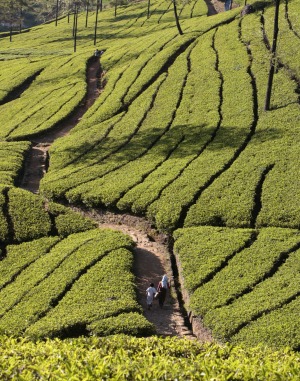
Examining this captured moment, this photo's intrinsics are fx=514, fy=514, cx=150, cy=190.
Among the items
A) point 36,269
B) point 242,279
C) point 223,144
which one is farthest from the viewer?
point 223,144

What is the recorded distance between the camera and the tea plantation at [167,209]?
14.4 meters

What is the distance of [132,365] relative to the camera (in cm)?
1203

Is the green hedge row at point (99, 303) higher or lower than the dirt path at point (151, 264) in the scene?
higher

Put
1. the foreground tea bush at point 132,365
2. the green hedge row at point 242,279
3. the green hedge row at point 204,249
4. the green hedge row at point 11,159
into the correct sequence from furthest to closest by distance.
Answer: the green hedge row at point 11,159, the green hedge row at point 204,249, the green hedge row at point 242,279, the foreground tea bush at point 132,365

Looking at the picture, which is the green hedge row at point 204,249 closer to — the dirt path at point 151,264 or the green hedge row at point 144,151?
the dirt path at point 151,264

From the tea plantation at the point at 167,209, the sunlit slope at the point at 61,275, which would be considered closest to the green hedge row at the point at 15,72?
the tea plantation at the point at 167,209

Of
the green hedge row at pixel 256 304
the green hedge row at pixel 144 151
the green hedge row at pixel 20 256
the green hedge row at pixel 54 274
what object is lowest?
the green hedge row at pixel 20 256

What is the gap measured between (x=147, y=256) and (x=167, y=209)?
3.43m

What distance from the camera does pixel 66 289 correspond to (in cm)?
2236

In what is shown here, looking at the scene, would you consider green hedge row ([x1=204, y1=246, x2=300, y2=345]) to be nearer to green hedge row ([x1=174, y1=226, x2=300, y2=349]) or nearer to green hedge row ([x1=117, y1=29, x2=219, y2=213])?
green hedge row ([x1=174, y1=226, x2=300, y2=349])

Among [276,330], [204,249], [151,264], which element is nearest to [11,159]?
[151,264]

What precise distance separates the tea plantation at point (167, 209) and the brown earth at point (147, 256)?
0.61 m

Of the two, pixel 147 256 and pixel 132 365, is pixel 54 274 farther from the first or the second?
pixel 132 365

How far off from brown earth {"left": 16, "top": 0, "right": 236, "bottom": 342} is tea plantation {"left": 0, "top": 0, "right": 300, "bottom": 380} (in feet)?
2.01
